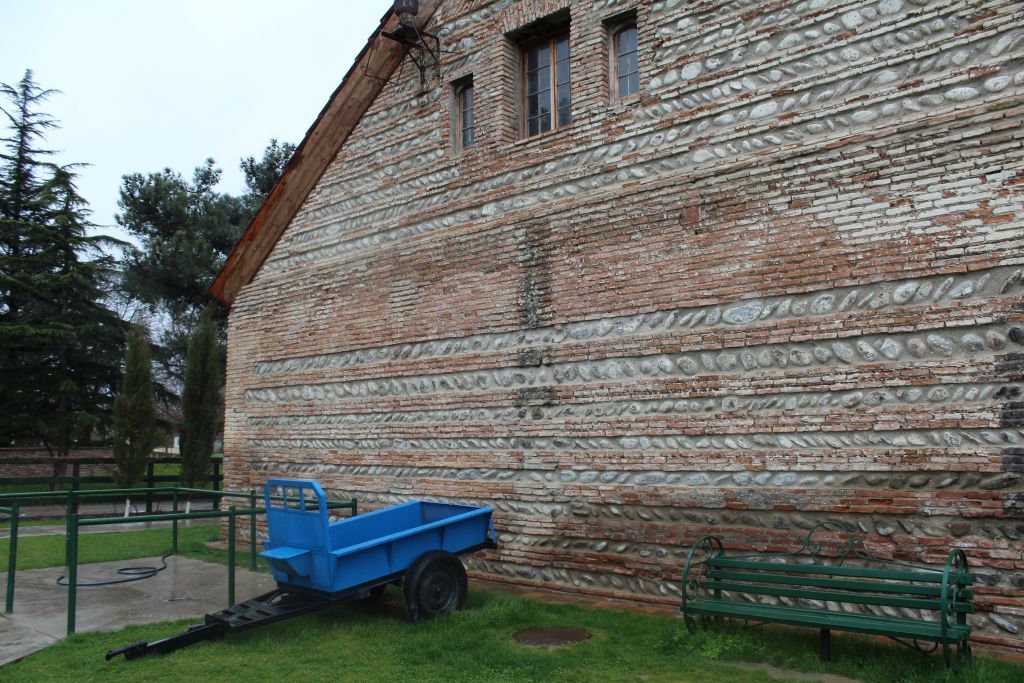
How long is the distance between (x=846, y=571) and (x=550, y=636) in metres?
2.43

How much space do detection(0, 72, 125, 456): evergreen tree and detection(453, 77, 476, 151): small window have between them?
62.1 feet

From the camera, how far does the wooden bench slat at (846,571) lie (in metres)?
5.23

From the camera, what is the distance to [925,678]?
4.85 meters

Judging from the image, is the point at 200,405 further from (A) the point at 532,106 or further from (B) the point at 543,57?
(B) the point at 543,57

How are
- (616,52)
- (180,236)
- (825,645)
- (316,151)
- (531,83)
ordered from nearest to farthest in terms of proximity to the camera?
(825,645) → (616,52) → (531,83) → (316,151) → (180,236)

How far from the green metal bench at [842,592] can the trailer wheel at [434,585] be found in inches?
83.9

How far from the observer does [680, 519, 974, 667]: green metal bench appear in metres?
5.01

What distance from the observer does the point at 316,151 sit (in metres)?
11.8

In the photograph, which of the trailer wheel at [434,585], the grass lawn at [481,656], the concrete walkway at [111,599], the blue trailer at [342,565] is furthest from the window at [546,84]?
the concrete walkway at [111,599]

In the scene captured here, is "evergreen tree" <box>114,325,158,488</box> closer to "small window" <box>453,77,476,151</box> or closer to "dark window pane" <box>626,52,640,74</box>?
"small window" <box>453,77,476,151</box>

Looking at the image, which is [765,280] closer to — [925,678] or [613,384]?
[613,384]

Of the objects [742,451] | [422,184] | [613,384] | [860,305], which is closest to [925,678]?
[742,451]

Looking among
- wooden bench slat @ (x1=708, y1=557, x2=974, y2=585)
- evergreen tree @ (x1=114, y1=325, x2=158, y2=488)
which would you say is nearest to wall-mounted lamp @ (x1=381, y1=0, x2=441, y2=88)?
wooden bench slat @ (x1=708, y1=557, x2=974, y2=585)

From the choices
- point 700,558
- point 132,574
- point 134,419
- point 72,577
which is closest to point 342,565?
point 72,577
